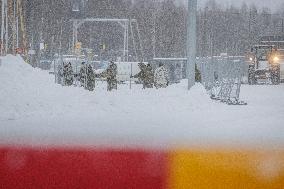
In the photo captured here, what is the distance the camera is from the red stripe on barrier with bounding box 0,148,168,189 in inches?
231

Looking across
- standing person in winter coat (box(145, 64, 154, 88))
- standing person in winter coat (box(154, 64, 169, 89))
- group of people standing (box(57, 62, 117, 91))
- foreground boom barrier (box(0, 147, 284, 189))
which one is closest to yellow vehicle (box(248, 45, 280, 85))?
standing person in winter coat (box(154, 64, 169, 89))

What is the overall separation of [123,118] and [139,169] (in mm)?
6321

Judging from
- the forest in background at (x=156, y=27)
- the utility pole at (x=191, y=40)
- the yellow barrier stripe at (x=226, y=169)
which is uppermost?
the forest in background at (x=156, y=27)

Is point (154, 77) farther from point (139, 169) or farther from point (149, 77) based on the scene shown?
point (139, 169)

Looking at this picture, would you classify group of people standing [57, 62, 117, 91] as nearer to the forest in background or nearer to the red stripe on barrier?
the red stripe on barrier

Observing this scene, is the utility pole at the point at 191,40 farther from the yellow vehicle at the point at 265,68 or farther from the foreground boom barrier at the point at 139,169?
the yellow vehicle at the point at 265,68

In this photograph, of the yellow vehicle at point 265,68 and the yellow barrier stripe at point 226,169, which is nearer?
the yellow barrier stripe at point 226,169

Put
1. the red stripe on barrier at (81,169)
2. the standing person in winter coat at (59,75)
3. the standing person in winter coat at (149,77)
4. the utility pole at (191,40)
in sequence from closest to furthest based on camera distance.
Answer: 1. the red stripe on barrier at (81,169)
2. the utility pole at (191,40)
3. the standing person in winter coat at (149,77)
4. the standing person in winter coat at (59,75)

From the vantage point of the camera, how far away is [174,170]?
22.0ft

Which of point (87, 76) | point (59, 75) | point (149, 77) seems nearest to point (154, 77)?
point (149, 77)

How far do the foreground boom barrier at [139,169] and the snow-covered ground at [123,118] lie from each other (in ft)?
2.99

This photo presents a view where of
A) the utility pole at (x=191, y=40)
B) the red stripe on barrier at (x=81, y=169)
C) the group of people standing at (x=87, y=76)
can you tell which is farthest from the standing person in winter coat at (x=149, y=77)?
the red stripe on barrier at (x=81, y=169)

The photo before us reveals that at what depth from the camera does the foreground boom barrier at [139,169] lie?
591 cm

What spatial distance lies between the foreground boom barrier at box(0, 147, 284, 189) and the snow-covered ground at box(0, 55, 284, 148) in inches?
35.9
